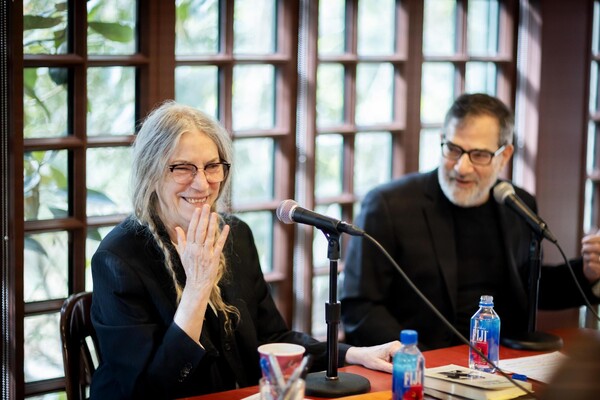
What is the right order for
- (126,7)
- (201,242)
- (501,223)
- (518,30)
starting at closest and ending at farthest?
(201,242) → (126,7) → (501,223) → (518,30)

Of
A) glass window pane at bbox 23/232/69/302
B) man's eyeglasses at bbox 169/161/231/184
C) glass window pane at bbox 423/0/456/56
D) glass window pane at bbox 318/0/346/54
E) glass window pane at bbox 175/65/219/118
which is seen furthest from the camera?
glass window pane at bbox 423/0/456/56

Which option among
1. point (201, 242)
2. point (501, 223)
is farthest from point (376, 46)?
point (201, 242)

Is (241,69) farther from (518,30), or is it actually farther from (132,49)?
(518,30)

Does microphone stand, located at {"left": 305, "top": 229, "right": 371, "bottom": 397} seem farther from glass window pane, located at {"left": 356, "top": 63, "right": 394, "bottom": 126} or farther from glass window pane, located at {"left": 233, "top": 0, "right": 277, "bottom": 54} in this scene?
glass window pane, located at {"left": 356, "top": 63, "right": 394, "bottom": 126}

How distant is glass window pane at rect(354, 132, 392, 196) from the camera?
14.0 ft

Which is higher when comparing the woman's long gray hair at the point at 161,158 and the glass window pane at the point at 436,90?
the glass window pane at the point at 436,90

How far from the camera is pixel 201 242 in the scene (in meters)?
2.59

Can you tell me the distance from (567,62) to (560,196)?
2.22 feet

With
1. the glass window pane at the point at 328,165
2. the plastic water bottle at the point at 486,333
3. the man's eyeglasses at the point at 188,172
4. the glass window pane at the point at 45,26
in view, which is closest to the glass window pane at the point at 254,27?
the glass window pane at the point at 328,165

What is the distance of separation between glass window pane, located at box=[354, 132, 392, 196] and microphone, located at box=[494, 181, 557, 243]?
1.25 meters

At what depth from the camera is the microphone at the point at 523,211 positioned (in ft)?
9.73

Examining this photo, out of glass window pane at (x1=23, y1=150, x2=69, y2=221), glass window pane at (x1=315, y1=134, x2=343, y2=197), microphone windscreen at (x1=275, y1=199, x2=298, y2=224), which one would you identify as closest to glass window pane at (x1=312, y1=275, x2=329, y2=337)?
glass window pane at (x1=315, y1=134, x2=343, y2=197)

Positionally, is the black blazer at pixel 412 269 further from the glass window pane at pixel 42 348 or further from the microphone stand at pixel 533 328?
the glass window pane at pixel 42 348

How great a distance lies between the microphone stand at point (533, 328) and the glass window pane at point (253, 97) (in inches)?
51.4
